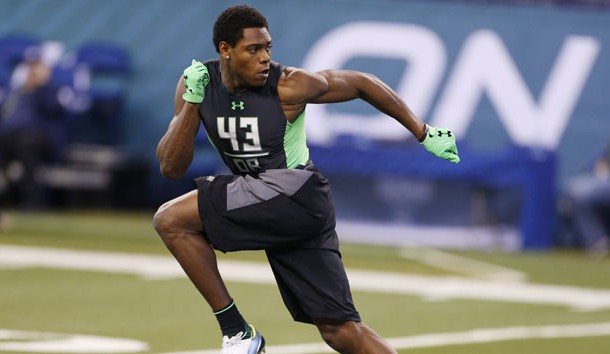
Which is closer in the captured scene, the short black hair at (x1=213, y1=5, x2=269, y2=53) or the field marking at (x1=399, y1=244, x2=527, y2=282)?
the short black hair at (x1=213, y1=5, x2=269, y2=53)

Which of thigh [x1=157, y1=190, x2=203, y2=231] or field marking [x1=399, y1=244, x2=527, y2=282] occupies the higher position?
thigh [x1=157, y1=190, x2=203, y2=231]

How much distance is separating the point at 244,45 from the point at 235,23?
0.44 feet

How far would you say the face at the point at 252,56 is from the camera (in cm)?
724

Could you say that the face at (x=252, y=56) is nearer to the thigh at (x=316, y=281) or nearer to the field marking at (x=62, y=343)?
the thigh at (x=316, y=281)

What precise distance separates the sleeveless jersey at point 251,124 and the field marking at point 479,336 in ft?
8.70

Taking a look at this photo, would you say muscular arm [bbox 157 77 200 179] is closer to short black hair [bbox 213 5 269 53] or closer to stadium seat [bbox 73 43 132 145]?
short black hair [bbox 213 5 269 53]

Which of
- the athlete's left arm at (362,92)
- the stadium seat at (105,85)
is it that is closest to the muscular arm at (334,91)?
the athlete's left arm at (362,92)

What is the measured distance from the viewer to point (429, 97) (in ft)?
63.4

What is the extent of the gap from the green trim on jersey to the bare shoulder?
0.42 feet

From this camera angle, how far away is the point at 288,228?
24.2 feet

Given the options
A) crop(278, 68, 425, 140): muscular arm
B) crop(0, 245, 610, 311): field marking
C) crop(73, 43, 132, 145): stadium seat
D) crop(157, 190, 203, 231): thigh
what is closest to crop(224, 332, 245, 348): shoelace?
crop(157, 190, 203, 231): thigh

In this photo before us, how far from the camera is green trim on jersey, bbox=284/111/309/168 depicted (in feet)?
24.5

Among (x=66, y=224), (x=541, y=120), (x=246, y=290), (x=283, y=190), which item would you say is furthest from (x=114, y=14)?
(x=283, y=190)

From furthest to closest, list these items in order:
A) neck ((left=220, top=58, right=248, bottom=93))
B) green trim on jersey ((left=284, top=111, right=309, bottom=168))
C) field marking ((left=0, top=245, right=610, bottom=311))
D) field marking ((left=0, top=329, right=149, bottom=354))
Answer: field marking ((left=0, top=245, right=610, bottom=311)), field marking ((left=0, top=329, right=149, bottom=354)), green trim on jersey ((left=284, top=111, right=309, bottom=168)), neck ((left=220, top=58, right=248, bottom=93))
